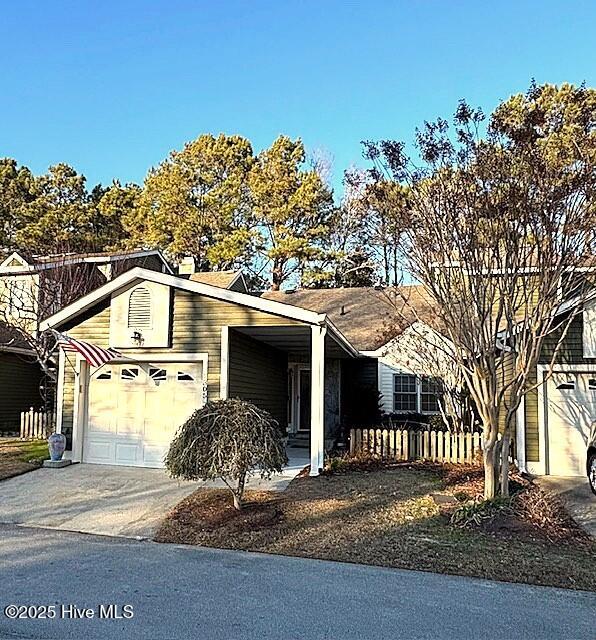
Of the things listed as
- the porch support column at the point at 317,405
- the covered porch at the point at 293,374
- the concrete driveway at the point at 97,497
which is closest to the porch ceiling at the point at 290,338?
the covered porch at the point at 293,374

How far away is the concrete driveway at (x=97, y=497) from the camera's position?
8.50 m

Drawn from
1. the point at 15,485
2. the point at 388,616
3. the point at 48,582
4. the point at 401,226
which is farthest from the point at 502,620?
the point at 15,485

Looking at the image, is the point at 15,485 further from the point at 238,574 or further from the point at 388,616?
the point at 388,616

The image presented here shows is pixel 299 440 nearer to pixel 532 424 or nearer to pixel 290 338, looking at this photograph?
pixel 290 338

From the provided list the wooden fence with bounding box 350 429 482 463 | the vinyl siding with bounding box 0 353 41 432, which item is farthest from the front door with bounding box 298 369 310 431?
the vinyl siding with bounding box 0 353 41 432

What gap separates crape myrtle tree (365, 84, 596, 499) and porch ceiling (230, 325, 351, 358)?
364cm

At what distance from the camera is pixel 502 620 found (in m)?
4.98

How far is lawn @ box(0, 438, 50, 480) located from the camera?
11711mm

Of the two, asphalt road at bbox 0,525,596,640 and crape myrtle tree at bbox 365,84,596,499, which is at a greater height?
crape myrtle tree at bbox 365,84,596,499

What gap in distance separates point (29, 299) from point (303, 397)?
10293mm

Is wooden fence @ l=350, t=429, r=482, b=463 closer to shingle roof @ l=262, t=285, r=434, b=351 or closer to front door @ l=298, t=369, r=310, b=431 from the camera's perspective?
shingle roof @ l=262, t=285, r=434, b=351

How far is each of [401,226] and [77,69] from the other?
342 inches

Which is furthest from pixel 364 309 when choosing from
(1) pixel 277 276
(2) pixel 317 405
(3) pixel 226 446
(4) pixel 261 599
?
(4) pixel 261 599

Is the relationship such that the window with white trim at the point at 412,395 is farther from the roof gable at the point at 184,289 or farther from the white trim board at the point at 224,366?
the white trim board at the point at 224,366
